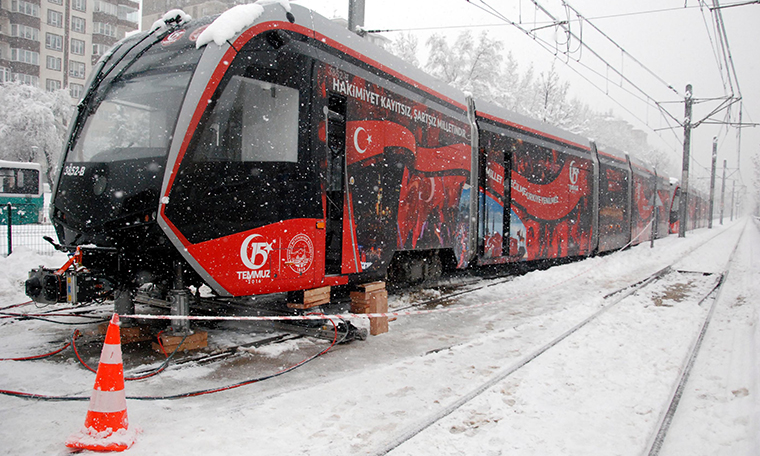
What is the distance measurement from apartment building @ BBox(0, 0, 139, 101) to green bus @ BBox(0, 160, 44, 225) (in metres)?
27.9

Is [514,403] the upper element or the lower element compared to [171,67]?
lower

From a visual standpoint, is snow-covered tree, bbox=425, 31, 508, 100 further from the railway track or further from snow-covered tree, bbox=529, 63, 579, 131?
the railway track

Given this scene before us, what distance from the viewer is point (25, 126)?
3384 centimetres

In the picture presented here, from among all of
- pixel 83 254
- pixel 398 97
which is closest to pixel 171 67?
pixel 83 254

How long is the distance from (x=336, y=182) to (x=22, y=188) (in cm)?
1941

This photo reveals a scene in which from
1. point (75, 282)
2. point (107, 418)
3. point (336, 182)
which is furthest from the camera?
point (336, 182)

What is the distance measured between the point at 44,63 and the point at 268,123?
55.3 m

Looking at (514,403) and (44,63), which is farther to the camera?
(44,63)

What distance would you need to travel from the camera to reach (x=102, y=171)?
5.04m

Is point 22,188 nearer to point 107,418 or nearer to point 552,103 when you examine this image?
point 107,418

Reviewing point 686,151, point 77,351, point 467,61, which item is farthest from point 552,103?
point 77,351

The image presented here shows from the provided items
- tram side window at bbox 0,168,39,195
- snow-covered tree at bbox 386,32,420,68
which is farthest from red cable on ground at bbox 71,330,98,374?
snow-covered tree at bbox 386,32,420,68

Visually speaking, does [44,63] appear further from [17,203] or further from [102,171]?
[102,171]

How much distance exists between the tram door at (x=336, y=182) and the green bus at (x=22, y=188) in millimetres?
18405
